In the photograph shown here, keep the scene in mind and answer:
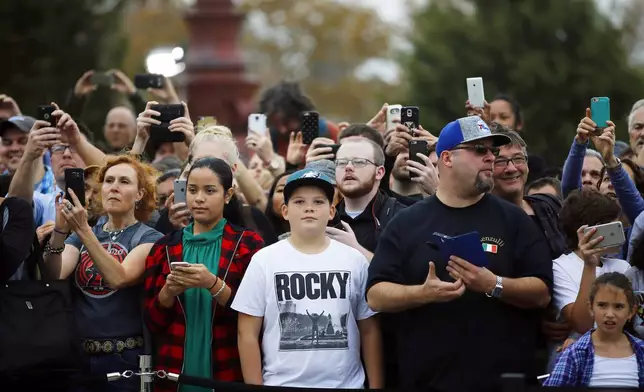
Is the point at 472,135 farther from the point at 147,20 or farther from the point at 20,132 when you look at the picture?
the point at 147,20

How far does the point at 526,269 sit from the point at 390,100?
2112cm

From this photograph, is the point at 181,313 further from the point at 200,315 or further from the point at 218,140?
the point at 218,140

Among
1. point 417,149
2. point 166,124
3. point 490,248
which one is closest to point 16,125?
point 166,124

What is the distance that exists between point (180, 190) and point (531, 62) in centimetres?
1667

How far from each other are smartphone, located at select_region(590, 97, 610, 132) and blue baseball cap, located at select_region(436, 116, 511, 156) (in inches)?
54.3

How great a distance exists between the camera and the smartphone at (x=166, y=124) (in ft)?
34.6

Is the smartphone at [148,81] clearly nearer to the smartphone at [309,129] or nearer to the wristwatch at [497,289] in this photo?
the smartphone at [309,129]

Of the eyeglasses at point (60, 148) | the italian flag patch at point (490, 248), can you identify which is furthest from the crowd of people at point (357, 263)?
the eyeglasses at point (60, 148)

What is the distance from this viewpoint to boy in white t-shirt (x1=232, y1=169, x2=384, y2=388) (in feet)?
27.5

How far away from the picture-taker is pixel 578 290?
8.54 meters

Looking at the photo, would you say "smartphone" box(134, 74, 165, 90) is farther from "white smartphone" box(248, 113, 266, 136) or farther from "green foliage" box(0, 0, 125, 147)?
"green foliage" box(0, 0, 125, 147)

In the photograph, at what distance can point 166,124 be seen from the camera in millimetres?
10578

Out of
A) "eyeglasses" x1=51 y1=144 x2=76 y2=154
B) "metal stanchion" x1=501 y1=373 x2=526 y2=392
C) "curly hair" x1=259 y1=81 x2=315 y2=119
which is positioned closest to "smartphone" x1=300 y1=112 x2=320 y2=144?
"eyeglasses" x1=51 y1=144 x2=76 y2=154

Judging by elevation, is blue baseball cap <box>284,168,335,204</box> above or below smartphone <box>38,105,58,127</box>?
below
